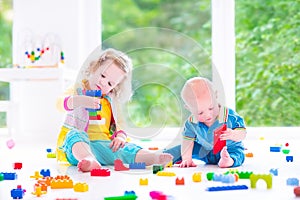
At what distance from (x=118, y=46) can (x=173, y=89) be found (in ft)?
0.70

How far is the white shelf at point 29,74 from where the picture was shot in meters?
2.71

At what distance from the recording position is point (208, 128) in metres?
1.59

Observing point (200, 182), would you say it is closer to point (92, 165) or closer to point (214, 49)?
point (92, 165)

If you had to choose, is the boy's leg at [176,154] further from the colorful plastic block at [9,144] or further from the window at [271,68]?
the window at [271,68]

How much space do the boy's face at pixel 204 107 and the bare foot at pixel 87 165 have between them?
317 millimetres

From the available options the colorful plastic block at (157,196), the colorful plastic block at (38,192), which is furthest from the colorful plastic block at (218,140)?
the colorful plastic block at (38,192)

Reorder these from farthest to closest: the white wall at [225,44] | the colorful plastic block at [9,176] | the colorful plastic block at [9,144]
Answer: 1. the white wall at [225,44]
2. the colorful plastic block at [9,144]
3. the colorful plastic block at [9,176]

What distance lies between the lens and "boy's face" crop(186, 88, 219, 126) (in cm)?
152

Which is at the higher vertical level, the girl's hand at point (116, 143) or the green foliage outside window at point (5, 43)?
the green foliage outside window at point (5, 43)

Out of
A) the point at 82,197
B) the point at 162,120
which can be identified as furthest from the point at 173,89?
the point at 82,197

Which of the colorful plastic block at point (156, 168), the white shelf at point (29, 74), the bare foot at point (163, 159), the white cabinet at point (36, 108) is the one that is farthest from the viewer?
the white cabinet at point (36, 108)

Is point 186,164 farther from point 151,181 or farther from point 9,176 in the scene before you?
point 9,176

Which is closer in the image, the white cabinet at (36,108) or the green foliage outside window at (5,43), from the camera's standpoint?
the white cabinet at (36,108)

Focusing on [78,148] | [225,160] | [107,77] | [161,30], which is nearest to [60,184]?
[78,148]
